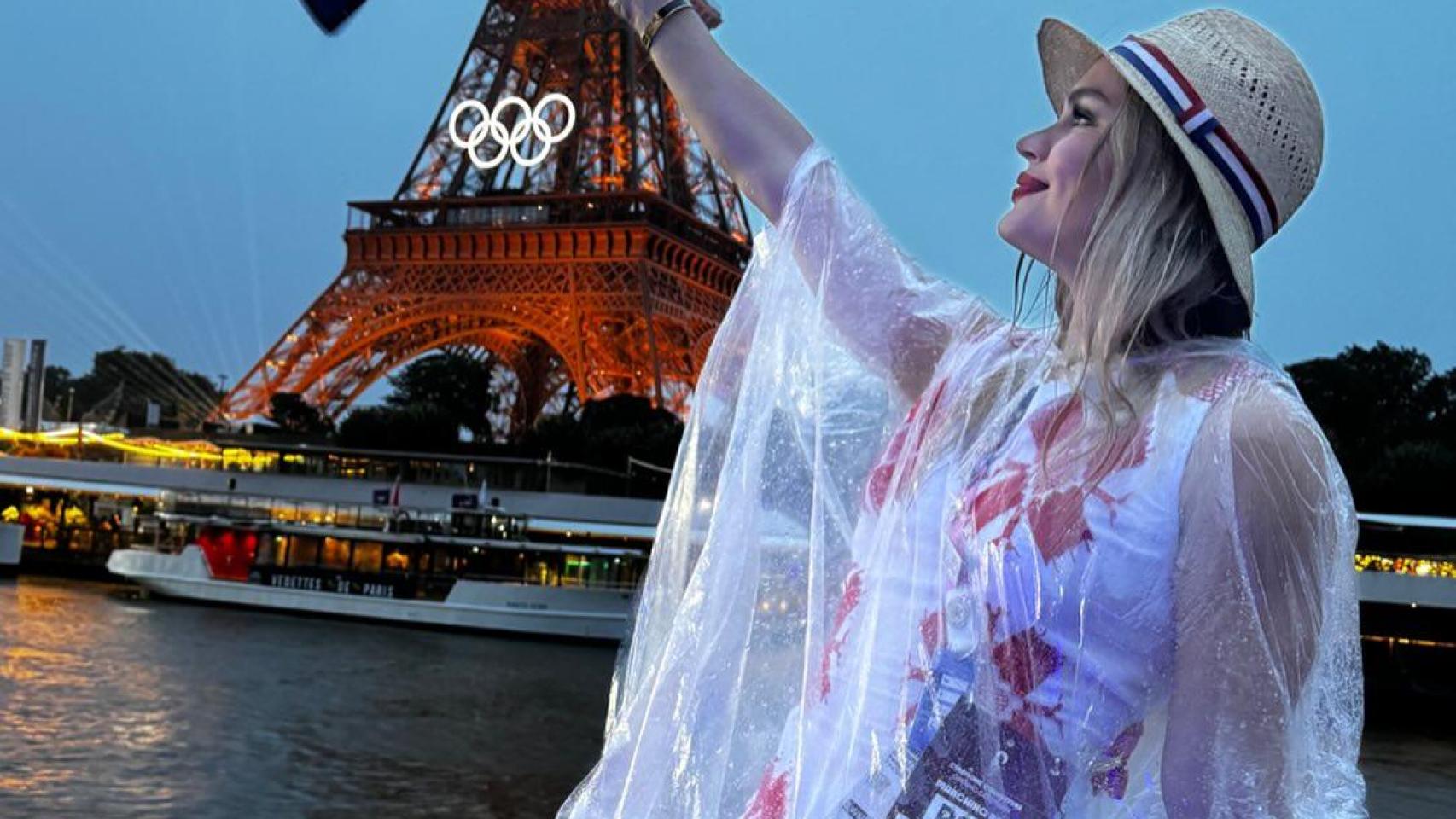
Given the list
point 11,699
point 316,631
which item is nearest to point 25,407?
point 316,631

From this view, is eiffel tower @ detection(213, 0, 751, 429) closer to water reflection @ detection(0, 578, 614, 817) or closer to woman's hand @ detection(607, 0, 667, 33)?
water reflection @ detection(0, 578, 614, 817)

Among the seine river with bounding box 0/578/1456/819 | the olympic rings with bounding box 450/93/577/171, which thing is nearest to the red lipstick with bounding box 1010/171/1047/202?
the seine river with bounding box 0/578/1456/819

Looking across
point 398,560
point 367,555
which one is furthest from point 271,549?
point 398,560

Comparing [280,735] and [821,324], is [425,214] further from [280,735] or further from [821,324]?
[821,324]

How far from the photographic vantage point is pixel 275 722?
1298 centimetres

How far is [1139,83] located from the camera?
1.18 meters

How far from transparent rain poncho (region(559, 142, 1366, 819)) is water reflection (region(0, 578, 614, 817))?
884 cm

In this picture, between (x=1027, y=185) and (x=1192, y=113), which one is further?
(x=1027, y=185)

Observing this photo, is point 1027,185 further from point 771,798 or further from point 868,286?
point 771,798

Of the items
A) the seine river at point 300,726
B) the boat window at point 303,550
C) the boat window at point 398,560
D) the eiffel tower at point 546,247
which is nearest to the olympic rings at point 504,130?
the eiffel tower at point 546,247

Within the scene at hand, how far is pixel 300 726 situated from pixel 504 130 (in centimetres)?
2912

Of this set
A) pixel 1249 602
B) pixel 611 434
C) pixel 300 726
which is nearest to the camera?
pixel 1249 602

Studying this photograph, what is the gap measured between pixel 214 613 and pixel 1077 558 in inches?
987

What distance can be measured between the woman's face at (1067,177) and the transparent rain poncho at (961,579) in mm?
99
